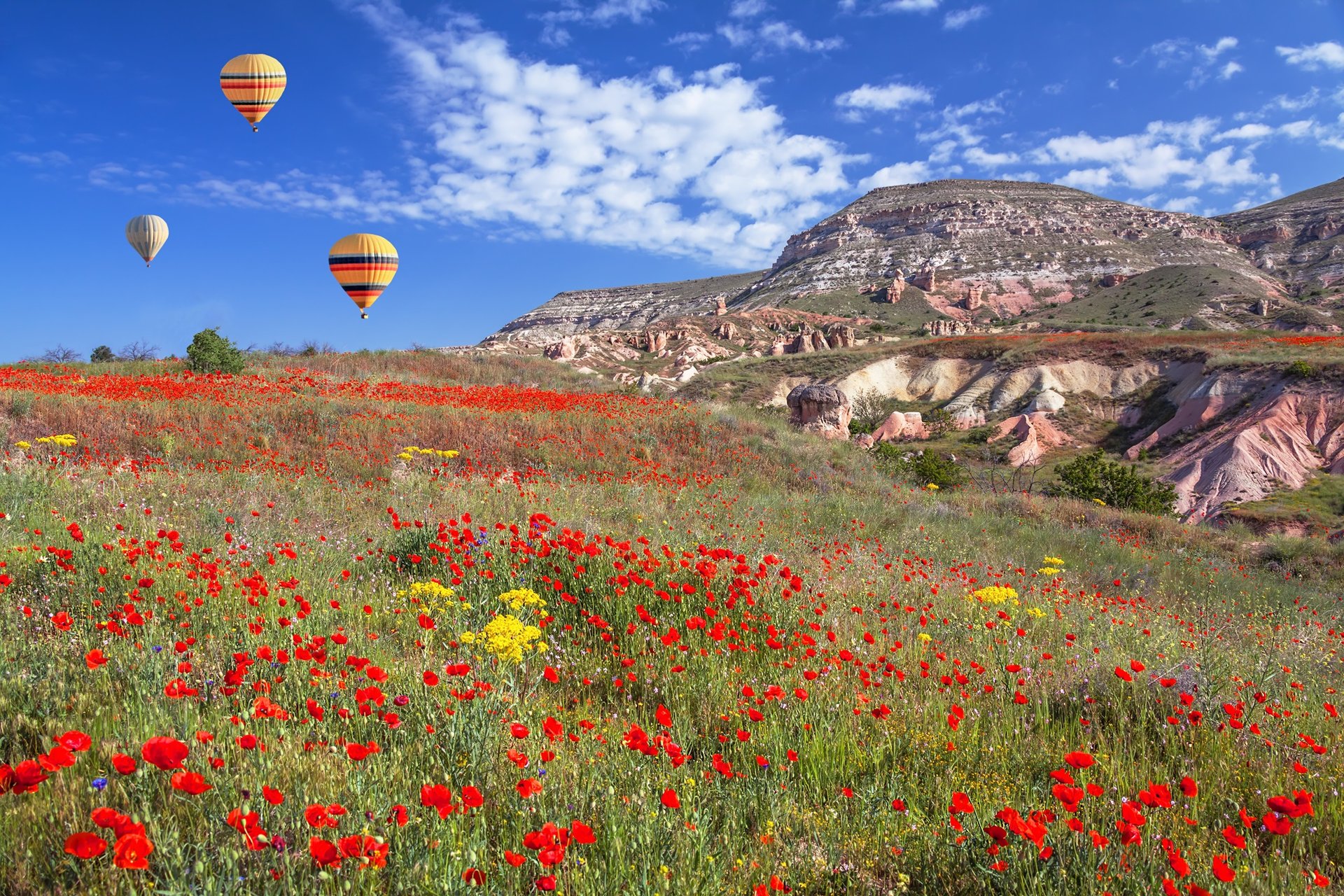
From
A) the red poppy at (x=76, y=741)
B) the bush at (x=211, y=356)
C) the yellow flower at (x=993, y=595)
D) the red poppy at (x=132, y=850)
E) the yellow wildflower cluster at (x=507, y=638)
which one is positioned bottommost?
the yellow flower at (x=993, y=595)

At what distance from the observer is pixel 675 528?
27.6 feet

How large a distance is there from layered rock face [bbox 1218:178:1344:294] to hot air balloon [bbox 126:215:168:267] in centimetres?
11692

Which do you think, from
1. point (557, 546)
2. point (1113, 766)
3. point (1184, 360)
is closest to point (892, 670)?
point (1113, 766)

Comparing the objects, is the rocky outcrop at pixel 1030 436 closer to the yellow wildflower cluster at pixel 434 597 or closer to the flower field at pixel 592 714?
the flower field at pixel 592 714

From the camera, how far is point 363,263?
Result: 22.5m

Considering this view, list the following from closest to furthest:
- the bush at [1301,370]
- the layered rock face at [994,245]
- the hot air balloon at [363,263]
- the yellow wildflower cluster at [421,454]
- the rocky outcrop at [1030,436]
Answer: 1. the yellow wildflower cluster at [421,454]
2. the hot air balloon at [363,263]
3. the bush at [1301,370]
4. the rocky outcrop at [1030,436]
5. the layered rock face at [994,245]

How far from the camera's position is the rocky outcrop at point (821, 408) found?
116 feet

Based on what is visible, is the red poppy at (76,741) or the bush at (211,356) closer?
the red poppy at (76,741)

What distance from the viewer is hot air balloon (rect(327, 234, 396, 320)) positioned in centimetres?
2252

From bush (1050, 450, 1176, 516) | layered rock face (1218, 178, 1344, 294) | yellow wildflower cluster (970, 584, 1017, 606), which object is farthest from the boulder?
layered rock face (1218, 178, 1344, 294)

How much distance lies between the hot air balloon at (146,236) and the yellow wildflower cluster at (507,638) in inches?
1268

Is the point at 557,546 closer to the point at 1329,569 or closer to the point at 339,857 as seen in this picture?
the point at 339,857

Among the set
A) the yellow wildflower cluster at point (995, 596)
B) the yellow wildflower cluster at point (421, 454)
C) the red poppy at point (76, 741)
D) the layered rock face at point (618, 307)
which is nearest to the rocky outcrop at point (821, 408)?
the yellow wildflower cluster at point (421, 454)

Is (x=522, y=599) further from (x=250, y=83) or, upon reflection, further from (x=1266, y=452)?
(x=1266, y=452)
